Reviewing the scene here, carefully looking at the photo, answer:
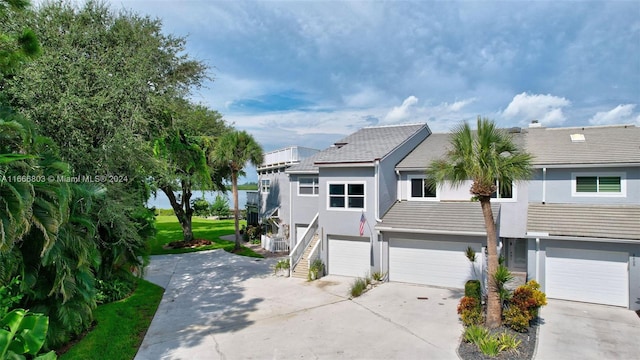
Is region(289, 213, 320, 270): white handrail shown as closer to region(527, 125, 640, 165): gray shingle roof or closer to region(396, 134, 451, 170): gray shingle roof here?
region(396, 134, 451, 170): gray shingle roof

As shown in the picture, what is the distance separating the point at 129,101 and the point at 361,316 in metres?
11.8

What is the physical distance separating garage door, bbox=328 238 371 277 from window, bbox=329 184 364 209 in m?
1.81

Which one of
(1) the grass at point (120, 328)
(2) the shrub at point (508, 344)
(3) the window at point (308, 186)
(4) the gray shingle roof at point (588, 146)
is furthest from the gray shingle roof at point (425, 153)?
(1) the grass at point (120, 328)

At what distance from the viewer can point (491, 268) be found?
11.5m

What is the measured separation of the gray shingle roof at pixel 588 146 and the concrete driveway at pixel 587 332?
5.91 m

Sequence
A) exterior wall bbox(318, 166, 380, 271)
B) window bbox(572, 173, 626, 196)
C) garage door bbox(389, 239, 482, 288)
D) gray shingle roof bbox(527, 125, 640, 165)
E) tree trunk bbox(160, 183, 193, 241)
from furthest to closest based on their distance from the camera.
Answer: tree trunk bbox(160, 183, 193, 241)
exterior wall bbox(318, 166, 380, 271)
garage door bbox(389, 239, 482, 288)
gray shingle roof bbox(527, 125, 640, 165)
window bbox(572, 173, 626, 196)

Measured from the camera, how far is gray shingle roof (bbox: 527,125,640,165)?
1539cm

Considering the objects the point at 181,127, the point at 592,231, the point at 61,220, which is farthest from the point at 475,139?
the point at 181,127

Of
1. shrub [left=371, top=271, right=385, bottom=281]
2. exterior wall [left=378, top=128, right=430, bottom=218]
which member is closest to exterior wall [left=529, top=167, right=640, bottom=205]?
exterior wall [left=378, top=128, right=430, bottom=218]

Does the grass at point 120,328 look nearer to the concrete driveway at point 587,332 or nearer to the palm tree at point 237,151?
the palm tree at point 237,151

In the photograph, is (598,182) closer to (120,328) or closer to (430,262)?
(430,262)

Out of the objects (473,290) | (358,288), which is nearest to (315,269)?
(358,288)

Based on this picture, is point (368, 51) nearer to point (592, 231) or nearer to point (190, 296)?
point (592, 231)

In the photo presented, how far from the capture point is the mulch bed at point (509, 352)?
991 centimetres
